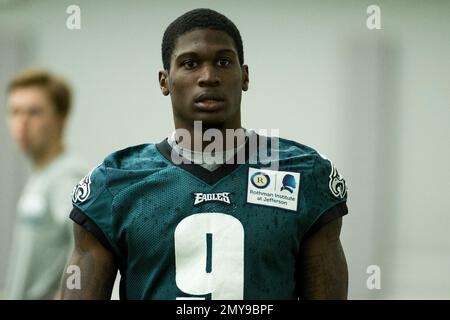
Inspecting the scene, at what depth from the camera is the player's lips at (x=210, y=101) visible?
7.12 ft

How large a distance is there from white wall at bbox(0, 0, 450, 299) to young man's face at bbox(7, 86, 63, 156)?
1.19m

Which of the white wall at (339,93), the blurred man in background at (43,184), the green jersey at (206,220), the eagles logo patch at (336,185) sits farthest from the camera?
the white wall at (339,93)

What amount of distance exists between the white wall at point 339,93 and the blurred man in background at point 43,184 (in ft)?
4.01

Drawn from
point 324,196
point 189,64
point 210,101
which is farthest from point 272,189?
point 189,64

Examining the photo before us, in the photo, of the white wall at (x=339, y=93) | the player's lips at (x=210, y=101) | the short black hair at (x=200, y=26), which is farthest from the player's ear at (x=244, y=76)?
the white wall at (x=339, y=93)

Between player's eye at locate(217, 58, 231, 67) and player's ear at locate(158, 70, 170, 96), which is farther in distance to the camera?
player's ear at locate(158, 70, 170, 96)

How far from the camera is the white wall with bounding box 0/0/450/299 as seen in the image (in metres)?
5.21

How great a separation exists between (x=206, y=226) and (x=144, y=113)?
3.06 m

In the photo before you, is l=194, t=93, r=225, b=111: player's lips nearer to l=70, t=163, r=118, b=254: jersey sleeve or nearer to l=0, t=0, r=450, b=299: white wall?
l=70, t=163, r=118, b=254: jersey sleeve

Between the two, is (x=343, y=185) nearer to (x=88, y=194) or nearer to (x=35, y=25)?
(x=88, y=194)

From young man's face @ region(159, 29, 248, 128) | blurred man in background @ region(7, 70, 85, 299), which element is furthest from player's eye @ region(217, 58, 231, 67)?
blurred man in background @ region(7, 70, 85, 299)

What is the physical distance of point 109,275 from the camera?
7.25 feet

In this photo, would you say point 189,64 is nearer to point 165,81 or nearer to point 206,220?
point 165,81

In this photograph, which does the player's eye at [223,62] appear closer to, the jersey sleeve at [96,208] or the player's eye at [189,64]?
the player's eye at [189,64]
